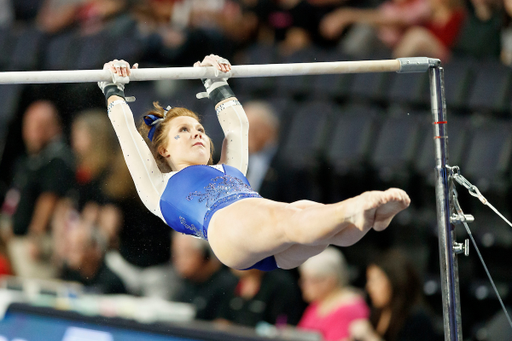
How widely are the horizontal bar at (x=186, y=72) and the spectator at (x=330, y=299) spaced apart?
1611 mm

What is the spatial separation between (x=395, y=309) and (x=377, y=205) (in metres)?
2.15

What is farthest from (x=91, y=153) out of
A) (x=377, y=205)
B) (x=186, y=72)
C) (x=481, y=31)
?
(x=481, y=31)

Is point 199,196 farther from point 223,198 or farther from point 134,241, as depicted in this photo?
point 134,241

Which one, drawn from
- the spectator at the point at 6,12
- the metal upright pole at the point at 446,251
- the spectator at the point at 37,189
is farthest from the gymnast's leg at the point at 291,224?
the spectator at the point at 6,12

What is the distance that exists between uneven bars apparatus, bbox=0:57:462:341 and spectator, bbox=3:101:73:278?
802 mm

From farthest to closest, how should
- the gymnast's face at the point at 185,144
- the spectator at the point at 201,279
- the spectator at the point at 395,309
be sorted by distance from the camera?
the spectator at the point at 201,279 → the spectator at the point at 395,309 → the gymnast's face at the point at 185,144

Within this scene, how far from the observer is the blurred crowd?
3.58 meters

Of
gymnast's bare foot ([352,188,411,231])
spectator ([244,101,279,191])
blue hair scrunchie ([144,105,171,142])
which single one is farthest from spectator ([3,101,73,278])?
gymnast's bare foot ([352,188,411,231])

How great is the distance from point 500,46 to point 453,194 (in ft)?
7.98

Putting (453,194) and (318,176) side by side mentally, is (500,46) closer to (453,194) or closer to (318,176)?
(318,176)

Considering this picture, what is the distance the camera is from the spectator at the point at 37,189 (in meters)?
3.62

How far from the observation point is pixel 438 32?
4.81 metres

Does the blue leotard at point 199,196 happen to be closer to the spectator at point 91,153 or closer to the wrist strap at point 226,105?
the wrist strap at point 226,105

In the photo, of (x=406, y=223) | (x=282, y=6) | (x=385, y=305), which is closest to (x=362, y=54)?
(x=282, y=6)
